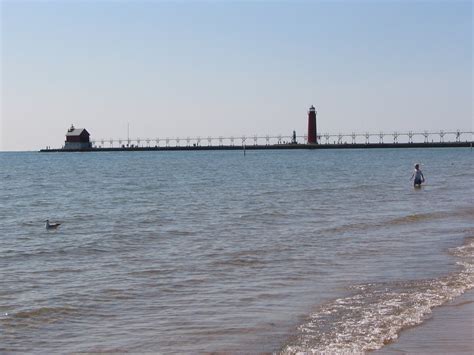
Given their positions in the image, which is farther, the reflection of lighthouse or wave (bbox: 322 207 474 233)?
the reflection of lighthouse

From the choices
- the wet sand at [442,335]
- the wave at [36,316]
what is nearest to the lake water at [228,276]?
the wave at [36,316]

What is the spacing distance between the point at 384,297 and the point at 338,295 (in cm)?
78

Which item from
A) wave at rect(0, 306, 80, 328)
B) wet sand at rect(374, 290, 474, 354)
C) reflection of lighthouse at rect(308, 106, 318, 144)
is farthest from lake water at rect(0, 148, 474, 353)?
reflection of lighthouse at rect(308, 106, 318, 144)

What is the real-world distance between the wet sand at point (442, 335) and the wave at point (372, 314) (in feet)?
0.55

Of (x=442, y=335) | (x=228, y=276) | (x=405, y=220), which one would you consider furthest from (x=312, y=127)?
(x=442, y=335)

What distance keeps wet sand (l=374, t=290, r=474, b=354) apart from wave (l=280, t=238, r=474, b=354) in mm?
169

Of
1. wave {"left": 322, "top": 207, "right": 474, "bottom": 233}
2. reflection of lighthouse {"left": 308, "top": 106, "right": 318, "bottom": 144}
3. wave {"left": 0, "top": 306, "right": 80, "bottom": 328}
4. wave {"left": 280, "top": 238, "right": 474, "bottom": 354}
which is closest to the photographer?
wave {"left": 280, "top": 238, "right": 474, "bottom": 354}

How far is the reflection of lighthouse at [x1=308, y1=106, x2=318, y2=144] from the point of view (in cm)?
15450

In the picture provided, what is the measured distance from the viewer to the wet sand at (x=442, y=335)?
8.27 m

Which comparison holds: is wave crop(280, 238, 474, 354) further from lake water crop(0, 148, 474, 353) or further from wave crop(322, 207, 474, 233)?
wave crop(322, 207, 474, 233)

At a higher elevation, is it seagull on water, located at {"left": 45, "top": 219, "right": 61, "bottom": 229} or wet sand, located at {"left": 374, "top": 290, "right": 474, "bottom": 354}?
wet sand, located at {"left": 374, "top": 290, "right": 474, "bottom": 354}

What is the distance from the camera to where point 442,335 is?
8.83 meters

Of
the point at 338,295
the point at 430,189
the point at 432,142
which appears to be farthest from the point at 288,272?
the point at 432,142

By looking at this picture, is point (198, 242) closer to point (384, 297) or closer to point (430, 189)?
point (384, 297)
